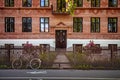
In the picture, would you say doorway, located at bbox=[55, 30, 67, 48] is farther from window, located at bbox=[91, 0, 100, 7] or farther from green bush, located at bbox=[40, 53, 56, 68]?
green bush, located at bbox=[40, 53, 56, 68]

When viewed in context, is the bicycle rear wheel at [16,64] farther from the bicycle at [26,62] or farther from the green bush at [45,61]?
the green bush at [45,61]

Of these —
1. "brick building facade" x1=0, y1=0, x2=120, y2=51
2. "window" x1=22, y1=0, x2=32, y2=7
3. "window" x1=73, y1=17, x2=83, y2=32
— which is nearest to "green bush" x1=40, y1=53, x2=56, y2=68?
"brick building facade" x1=0, y1=0, x2=120, y2=51

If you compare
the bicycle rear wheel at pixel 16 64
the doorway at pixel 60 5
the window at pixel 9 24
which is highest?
the doorway at pixel 60 5

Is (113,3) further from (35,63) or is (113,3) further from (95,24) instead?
(35,63)

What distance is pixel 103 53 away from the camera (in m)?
21.3

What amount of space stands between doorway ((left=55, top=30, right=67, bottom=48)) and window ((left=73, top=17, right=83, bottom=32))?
1672 millimetres

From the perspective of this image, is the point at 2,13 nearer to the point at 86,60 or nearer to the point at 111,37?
the point at 111,37

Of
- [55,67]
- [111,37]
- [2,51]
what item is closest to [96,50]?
[55,67]

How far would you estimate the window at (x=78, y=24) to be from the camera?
146 ft

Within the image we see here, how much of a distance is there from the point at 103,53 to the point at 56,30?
24.0m

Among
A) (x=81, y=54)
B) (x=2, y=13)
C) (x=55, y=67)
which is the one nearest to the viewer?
(x=55, y=67)

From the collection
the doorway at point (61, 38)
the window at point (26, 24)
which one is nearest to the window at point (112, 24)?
the doorway at point (61, 38)

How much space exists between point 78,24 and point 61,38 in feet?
10.4

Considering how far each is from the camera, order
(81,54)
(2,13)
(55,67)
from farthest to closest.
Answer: (2,13) < (81,54) < (55,67)
